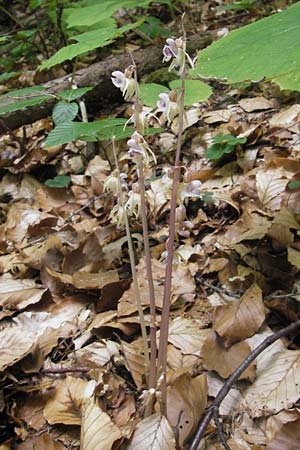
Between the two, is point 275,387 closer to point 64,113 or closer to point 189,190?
point 189,190

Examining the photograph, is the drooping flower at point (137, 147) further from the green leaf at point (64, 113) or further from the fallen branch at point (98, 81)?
the fallen branch at point (98, 81)

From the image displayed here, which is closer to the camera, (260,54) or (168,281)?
(168,281)

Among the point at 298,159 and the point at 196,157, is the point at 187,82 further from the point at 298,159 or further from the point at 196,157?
the point at 298,159

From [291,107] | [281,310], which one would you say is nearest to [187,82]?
[291,107]

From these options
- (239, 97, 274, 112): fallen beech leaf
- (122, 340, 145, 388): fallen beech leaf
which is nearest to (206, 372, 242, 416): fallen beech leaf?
(122, 340, 145, 388): fallen beech leaf

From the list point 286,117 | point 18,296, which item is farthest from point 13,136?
point 286,117
